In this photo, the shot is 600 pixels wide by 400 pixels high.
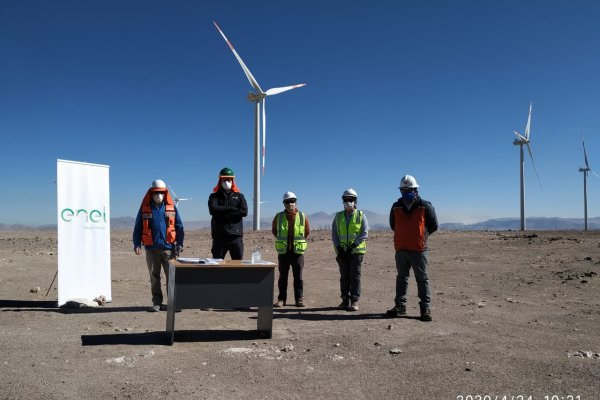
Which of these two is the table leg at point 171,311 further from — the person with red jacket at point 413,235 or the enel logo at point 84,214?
the person with red jacket at point 413,235

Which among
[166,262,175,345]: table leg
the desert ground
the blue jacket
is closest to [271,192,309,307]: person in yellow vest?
the desert ground

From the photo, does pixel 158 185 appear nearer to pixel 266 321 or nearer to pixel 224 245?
pixel 224 245

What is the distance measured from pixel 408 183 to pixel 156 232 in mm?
4388

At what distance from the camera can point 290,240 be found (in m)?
9.05

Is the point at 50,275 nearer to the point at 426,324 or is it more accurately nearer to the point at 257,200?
the point at 426,324

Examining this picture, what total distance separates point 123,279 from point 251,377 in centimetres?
887

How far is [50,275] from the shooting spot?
13297mm

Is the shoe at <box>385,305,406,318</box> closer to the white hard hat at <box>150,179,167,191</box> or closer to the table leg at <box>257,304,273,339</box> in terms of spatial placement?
the table leg at <box>257,304,273,339</box>

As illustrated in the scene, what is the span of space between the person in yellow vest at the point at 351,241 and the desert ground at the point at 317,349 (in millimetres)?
455

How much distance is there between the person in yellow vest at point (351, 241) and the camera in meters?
8.70

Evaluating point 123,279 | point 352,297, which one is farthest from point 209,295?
point 123,279

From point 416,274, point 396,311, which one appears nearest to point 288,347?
point 396,311

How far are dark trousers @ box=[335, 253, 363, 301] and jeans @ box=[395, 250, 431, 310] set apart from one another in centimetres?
81

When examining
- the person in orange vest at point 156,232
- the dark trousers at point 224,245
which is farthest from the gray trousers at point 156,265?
the dark trousers at point 224,245
